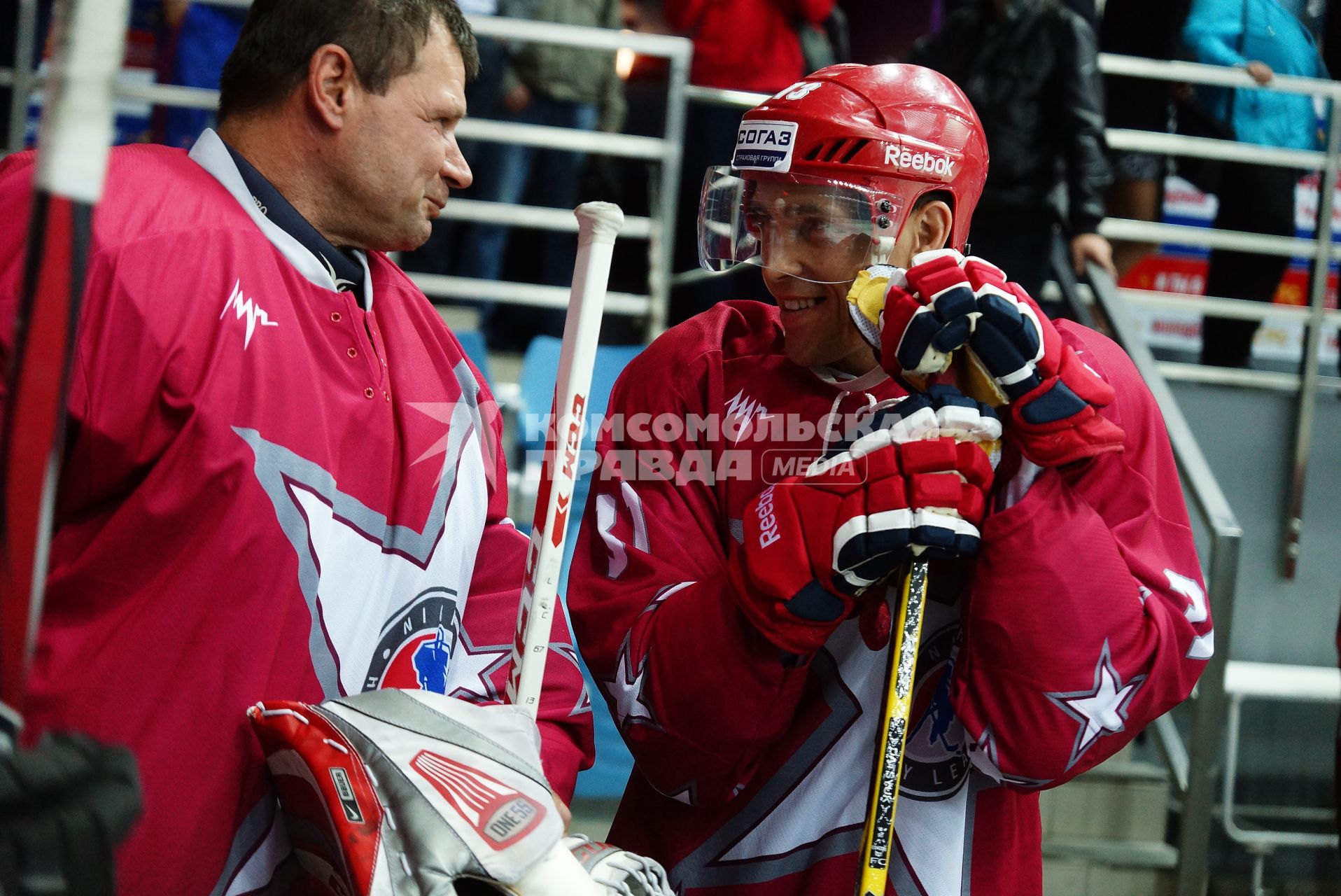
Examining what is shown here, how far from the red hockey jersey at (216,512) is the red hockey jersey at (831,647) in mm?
213

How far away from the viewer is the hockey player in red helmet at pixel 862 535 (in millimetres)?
1571

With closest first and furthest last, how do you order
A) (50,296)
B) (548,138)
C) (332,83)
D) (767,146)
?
(50,296), (332,83), (767,146), (548,138)

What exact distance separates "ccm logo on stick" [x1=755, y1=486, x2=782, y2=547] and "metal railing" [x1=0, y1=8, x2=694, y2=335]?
3.33m

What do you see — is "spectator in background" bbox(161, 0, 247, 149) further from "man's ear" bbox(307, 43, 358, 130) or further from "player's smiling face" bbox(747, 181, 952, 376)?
"player's smiling face" bbox(747, 181, 952, 376)

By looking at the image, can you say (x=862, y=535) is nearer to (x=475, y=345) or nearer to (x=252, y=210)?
(x=252, y=210)

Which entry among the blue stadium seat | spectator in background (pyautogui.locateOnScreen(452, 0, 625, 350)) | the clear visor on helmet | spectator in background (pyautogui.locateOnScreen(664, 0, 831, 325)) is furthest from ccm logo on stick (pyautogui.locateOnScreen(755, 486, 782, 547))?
spectator in background (pyautogui.locateOnScreen(452, 0, 625, 350))

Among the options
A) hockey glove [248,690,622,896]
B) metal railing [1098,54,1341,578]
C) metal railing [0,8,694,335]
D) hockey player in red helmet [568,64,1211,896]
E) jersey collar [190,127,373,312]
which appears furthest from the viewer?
metal railing [1098,54,1341,578]

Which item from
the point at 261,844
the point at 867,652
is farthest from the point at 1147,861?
the point at 261,844

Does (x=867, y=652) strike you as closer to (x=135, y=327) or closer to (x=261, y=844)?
(x=261, y=844)

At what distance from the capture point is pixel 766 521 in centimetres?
164

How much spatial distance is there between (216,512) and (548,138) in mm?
3628

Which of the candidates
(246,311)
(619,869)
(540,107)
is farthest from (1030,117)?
(619,869)

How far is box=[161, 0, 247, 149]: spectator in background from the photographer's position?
4980 millimetres

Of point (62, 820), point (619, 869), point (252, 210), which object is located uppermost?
point (252, 210)
